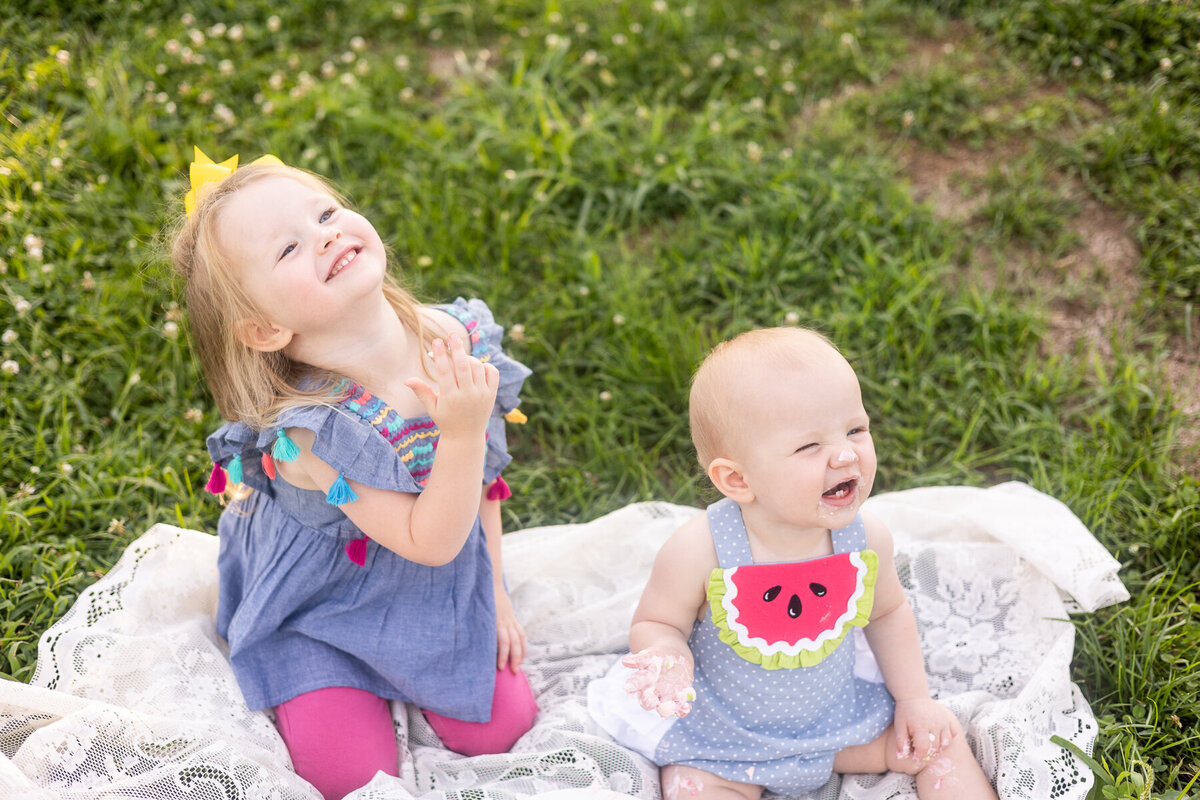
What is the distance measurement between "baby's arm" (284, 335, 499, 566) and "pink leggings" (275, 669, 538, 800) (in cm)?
45

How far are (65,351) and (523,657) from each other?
1689 mm

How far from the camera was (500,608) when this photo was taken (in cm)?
246

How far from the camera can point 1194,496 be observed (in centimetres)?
260

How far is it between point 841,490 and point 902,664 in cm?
53

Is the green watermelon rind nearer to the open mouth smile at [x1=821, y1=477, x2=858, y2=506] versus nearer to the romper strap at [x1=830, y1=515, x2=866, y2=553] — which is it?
the romper strap at [x1=830, y1=515, x2=866, y2=553]

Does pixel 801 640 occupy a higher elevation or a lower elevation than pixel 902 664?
higher

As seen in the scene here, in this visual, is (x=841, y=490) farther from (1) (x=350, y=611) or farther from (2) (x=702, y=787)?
(1) (x=350, y=611)

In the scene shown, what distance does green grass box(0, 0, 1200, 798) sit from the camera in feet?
8.95

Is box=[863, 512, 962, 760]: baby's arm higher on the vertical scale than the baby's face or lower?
lower

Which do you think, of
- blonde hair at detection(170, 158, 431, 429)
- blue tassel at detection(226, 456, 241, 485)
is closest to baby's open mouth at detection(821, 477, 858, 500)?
blonde hair at detection(170, 158, 431, 429)

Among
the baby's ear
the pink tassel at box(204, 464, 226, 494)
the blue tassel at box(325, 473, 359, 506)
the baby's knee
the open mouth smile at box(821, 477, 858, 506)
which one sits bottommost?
the baby's knee

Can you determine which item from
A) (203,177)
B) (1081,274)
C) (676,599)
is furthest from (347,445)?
(1081,274)

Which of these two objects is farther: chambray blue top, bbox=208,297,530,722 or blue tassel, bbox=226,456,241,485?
chambray blue top, bbox=208,297,530,722

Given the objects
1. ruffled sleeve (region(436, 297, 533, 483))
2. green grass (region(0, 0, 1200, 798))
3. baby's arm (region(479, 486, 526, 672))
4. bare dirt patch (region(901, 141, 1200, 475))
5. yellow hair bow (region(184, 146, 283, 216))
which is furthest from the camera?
bare dirt patch (region(901, 141, 1200, 475))
